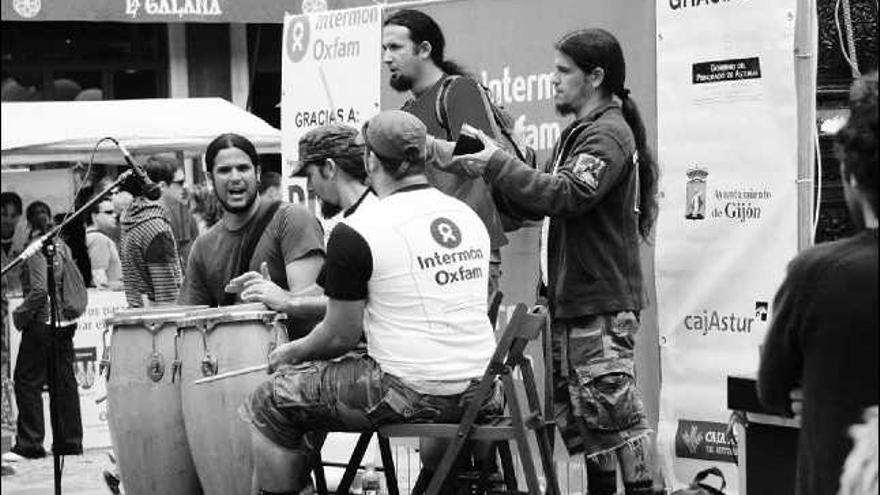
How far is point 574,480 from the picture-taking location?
25.5ft

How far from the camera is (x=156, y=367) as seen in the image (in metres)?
6.88

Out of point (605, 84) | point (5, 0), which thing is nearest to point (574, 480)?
point (605, 84)

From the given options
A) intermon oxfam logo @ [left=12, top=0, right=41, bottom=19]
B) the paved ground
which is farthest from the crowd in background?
intermon oxfam logo @ [left=12, top=0, right=41, bottom=19]

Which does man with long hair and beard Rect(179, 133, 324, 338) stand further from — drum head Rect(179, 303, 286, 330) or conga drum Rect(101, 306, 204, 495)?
conga drum Rect(101, 306, 204, 495)

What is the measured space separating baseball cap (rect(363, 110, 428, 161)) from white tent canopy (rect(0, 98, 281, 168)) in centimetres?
867

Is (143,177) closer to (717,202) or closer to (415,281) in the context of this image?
(415,281)

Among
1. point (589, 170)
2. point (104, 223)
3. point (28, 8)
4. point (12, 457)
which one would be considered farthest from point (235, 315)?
point (28, 8)

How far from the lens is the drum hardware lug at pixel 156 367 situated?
687 cm

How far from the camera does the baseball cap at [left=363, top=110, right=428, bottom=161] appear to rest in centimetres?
592

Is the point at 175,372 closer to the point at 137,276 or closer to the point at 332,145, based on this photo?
the point at 332,145

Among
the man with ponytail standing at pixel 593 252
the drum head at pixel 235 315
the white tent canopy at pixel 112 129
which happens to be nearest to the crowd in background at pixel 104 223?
the white tent canopy at pixel 112 129

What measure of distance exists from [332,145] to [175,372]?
113cm

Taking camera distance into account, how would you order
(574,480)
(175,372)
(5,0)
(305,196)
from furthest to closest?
(5,0)
(305,196)
(574,480)
(175,372)

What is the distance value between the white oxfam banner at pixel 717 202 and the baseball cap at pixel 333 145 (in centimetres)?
129
